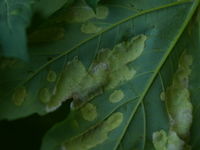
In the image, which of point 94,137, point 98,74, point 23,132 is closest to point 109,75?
point 98,74

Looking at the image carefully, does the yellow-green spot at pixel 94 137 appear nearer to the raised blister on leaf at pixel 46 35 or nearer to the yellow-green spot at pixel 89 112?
the yellow-green spot at pixel 89 112

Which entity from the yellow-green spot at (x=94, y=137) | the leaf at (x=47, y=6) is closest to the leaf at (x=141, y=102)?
the yellow-green spot at (x=94, y=137)

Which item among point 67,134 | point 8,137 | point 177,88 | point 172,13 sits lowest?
point 8,137

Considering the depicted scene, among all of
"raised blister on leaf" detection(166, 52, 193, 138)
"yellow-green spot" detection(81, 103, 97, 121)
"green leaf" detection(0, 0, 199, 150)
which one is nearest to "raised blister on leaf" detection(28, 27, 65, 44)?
"green leaf" detection(0, 0, 199, 150)

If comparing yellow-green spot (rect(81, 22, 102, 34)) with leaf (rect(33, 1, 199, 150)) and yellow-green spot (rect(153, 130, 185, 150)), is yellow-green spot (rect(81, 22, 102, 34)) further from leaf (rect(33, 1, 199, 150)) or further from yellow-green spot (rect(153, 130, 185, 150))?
yellow-green spot (rect(153, 130, 185, 150))

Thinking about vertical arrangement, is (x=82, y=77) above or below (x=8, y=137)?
above

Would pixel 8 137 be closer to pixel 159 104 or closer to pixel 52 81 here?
pixel 52 81

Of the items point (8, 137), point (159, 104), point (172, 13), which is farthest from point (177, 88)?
point (8, 137)

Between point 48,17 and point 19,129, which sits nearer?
point 48,17
